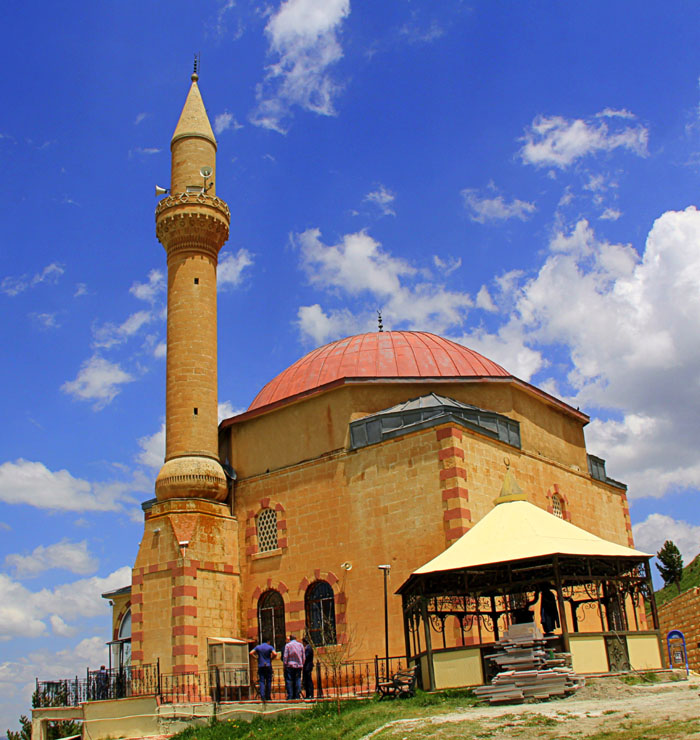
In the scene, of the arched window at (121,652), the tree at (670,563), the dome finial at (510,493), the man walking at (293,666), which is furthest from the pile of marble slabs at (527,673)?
the tree at (670,563)

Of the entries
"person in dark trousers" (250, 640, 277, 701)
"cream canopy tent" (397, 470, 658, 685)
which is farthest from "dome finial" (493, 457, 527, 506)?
"person in dark trousers" (250, 640, 277, 701)

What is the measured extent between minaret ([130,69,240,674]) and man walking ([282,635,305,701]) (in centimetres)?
390

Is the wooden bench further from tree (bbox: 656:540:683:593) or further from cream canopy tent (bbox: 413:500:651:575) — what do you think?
tree (bbox: 656:540:683:593)

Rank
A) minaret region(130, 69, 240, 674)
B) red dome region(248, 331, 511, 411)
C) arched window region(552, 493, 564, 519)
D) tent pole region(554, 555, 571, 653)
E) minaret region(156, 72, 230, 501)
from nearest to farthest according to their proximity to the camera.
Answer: tent pole region(554, 555, 571, 653)
minaret region(130, 69, 240, 674)
minaret region(156, 72, 230, 501)
arched window region(552, 493, 564, 519)
red dome region(248, 331, 511, 411)

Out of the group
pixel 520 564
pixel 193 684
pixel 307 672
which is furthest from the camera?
pixel 193 684

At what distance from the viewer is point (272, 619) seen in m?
19.2

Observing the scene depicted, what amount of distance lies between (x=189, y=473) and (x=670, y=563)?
28.1 meters

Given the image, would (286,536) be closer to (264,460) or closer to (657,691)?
(264,460)

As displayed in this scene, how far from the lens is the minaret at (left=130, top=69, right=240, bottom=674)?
59.4ft

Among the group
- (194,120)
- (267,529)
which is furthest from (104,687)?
(194,120)

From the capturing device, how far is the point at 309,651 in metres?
14.7

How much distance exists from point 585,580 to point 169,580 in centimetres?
1007

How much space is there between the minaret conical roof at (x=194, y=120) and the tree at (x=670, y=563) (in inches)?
1148

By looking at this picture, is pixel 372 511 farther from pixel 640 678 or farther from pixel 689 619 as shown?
pixel 689 619
